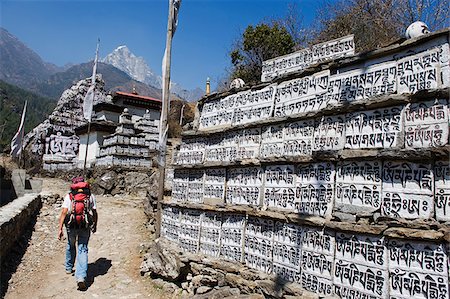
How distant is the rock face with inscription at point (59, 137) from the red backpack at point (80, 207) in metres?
17.6

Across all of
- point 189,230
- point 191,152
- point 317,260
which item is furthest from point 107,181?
point 317,260

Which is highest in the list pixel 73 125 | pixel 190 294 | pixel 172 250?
pixel 73 125

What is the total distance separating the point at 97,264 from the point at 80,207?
191cm

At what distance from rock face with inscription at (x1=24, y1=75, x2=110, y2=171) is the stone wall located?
13730 millimetres

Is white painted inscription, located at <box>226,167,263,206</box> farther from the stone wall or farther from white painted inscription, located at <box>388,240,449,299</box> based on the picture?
the stone wall

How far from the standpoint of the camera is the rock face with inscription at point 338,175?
3.72 metres

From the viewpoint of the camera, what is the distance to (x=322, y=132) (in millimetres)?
4969

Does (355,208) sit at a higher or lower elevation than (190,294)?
higher

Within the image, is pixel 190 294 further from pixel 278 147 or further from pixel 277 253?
pixel 278 147

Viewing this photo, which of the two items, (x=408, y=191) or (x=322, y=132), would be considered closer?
(x=408, y=191)

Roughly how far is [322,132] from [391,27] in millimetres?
10346

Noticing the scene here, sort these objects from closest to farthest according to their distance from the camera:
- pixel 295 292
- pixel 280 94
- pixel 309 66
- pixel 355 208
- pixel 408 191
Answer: pixel 408 191 < pixel 355 208 < pixel 295 292 < pixel 309 66 < pixel 280 94

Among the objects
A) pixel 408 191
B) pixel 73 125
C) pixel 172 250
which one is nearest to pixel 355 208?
pixel 408 191

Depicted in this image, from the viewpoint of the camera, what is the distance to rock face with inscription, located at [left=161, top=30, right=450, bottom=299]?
3.72 m
